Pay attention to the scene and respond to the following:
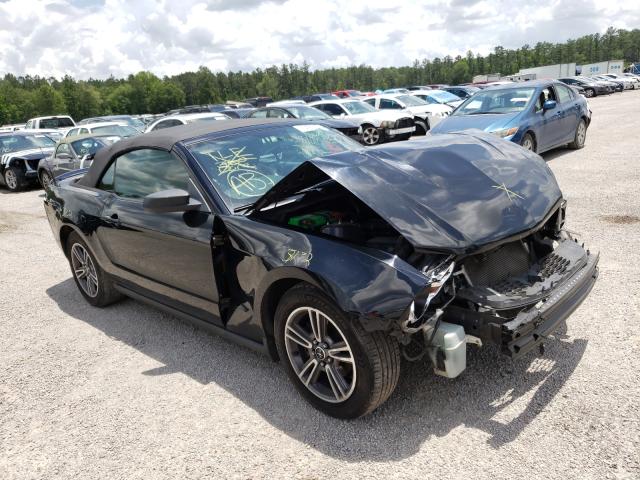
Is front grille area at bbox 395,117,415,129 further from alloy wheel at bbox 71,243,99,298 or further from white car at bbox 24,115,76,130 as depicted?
white car at bbox 24,115,76,130

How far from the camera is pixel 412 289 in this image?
8.30 feet

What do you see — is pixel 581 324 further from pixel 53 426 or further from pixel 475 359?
pixel 53 426

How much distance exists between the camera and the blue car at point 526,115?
9.33m

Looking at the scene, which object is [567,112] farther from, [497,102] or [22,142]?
[22,142]

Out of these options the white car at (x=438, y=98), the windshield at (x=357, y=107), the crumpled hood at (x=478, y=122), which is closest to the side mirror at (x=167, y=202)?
the crumpled hood at (x=478, y=122)

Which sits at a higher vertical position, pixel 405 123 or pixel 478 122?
pixel 478 122

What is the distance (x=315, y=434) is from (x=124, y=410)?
1323 mm

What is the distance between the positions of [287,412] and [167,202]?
1494 millimetres

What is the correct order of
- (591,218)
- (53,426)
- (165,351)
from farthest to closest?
(591,218) → (165,351) → (53,426)

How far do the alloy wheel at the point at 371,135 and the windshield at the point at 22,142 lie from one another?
943cm

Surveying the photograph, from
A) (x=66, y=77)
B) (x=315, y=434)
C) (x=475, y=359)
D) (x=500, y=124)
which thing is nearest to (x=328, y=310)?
(x=315, y=434)

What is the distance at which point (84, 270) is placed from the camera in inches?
207

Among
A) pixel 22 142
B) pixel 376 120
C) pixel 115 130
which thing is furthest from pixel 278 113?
pixel 22 142

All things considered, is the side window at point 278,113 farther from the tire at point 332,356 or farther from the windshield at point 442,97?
the tire at point 332,356
